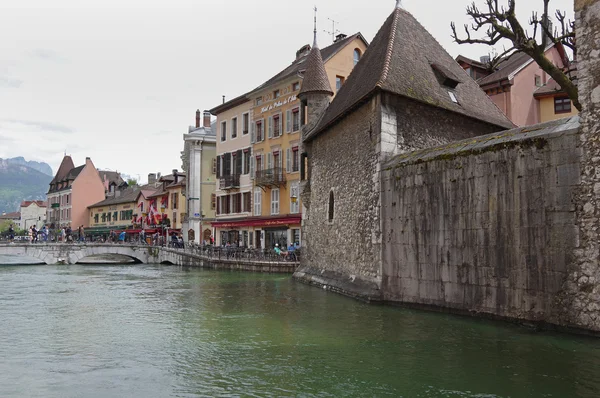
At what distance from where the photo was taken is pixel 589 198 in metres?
9.30

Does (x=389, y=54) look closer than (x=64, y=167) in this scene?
Yes

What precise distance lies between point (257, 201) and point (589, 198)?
1094 inches

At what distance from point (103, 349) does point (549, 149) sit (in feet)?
28.9

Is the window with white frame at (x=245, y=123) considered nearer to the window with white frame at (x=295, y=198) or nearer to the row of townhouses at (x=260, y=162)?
the row of townhouses at (x=260, y=162)

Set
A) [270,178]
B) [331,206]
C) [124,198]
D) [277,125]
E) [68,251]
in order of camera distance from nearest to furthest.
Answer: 1. [331,206]
2. [270,178]
3. [277,125]
4. [68,251]
5. [124,198]

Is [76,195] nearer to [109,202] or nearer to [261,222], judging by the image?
[109,202]

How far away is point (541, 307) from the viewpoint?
998 centimetres

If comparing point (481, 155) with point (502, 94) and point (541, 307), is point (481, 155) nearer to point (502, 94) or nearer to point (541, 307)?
point (541, 307)

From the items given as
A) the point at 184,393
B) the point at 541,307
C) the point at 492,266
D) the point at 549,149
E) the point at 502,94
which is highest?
the point at 502,94

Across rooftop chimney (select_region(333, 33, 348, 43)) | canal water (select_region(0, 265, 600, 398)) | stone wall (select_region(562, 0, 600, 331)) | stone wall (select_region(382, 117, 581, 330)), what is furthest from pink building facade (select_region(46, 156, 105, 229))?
stone wall (select_region(562, 0, 600, 331))

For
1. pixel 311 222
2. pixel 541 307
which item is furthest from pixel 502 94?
pixel 541 307

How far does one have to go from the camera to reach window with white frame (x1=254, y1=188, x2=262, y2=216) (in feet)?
117

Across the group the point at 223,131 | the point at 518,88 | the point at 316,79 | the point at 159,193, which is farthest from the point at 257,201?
the point at 159,193

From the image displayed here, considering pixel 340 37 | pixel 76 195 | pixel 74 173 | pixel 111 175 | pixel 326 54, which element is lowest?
pixel 76 195
